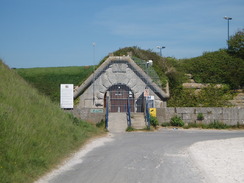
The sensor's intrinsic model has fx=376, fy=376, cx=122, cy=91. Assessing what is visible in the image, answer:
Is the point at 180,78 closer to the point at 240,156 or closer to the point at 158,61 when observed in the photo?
the point at 158,61

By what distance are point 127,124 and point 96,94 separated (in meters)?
4.98

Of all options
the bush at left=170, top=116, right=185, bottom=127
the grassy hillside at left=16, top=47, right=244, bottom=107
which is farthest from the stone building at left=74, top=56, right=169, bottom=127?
the bush at left=170, top=116, right=185, bottom=127

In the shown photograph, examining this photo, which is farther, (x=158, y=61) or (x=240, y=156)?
(x=158, y=61)

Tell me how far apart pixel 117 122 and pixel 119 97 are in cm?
428

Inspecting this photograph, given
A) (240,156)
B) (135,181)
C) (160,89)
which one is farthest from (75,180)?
(160,89)

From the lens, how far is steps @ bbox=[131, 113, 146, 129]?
76.3ft

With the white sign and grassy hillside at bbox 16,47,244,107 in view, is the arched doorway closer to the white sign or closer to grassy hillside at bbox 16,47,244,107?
grassy hillside at bbox 16,47,244,107

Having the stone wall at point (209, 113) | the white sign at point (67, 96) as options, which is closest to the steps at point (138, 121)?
the stone wall at point (209, 113)

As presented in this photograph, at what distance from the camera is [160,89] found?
89.8 ft

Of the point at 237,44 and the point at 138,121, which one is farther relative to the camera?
the point at 237,44

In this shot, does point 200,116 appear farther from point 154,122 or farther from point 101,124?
point 101,124

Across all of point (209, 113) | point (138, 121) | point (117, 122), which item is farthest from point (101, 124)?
point (209, 113)

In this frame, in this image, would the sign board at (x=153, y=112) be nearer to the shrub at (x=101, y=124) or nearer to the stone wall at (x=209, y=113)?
the stone wall at (x=209, y=113)

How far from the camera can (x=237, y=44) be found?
115ft
